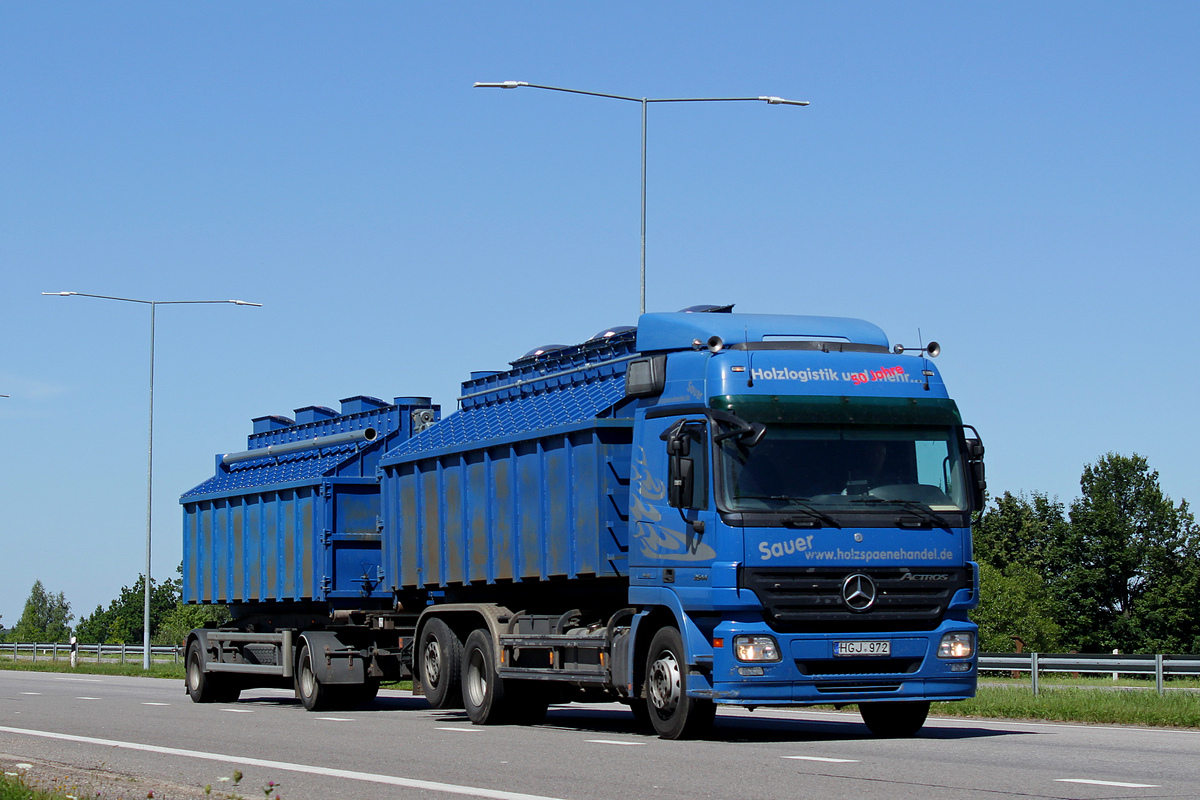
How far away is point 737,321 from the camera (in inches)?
628

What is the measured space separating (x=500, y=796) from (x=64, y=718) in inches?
483

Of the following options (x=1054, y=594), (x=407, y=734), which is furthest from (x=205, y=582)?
(x=1054, y=594)

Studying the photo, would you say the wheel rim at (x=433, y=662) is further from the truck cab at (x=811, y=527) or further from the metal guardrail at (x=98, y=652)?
the metal guardrail at (x=98, y=652)

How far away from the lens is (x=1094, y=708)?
63.4 ft

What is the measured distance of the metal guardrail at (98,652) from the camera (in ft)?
214

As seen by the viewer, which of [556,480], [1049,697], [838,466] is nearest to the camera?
[838,466]

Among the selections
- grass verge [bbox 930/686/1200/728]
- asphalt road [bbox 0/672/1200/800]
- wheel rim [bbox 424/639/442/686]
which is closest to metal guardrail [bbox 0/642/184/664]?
wheel rim [bbox 424/639/442/686]

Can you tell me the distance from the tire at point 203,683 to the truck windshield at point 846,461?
45.8 feet

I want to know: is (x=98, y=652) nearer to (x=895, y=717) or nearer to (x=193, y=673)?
(x=193, y=673)

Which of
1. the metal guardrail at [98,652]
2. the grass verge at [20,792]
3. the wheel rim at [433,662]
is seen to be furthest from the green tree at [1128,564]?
the grass verge at [20,792]

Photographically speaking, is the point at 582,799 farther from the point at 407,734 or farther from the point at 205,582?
the point at 205,582

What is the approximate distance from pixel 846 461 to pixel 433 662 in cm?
668

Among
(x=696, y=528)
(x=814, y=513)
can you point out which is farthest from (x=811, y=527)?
(x=696, y=528)

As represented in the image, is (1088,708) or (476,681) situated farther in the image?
(1088,708)
